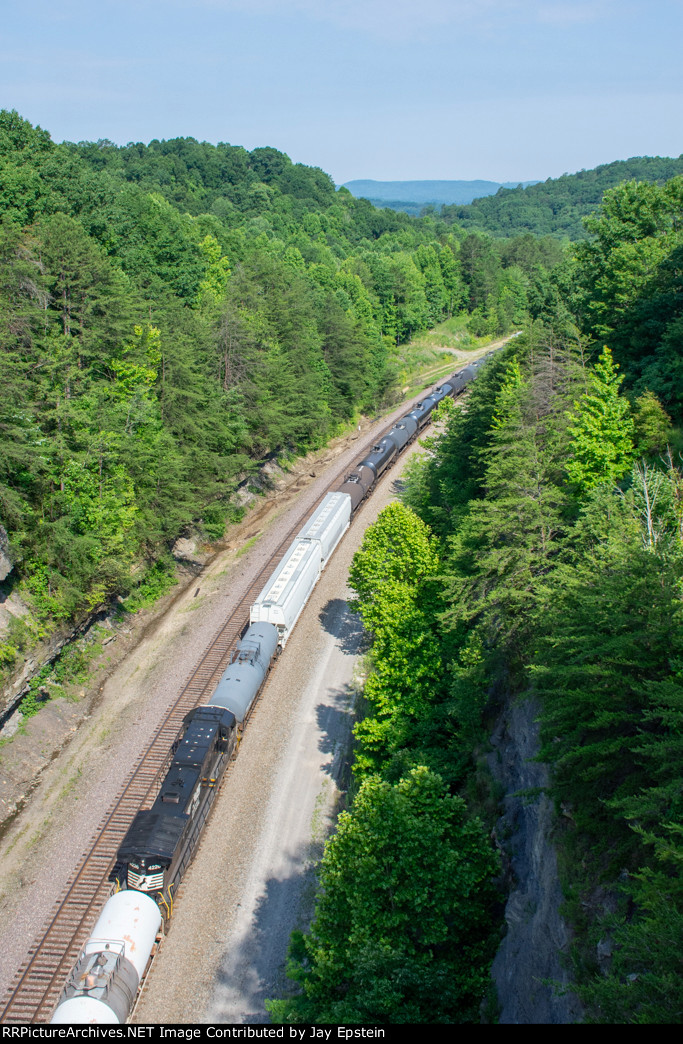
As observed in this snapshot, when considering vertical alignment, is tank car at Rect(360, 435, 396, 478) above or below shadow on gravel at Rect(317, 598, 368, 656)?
above

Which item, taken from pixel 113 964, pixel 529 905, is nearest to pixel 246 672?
pixel 113 964

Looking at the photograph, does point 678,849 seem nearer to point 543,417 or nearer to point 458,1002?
point 458,1002

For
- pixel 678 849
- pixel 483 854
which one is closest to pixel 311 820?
pixel 483 854

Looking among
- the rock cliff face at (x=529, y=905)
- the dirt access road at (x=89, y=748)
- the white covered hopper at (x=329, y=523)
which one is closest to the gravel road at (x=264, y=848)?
the dirt access road at (x=89, y=748)

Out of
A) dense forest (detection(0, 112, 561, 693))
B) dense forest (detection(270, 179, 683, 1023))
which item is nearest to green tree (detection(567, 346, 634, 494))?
dense forest (detection(270, 179, 683, 1023))

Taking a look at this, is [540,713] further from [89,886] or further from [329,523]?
[329,523]

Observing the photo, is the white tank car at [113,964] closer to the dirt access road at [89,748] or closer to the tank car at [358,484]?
the dirt access road at [89,748]

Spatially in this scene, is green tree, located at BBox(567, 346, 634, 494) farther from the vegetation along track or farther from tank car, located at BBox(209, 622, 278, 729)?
the vegetation along track
